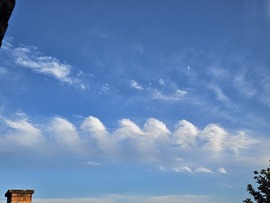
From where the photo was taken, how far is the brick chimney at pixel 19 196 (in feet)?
26.6

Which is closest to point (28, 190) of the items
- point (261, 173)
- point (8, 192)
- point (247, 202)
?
point (8, 192)

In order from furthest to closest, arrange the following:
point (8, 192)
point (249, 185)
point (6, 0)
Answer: point (249, 185), point (8, 192), point (6, 0)

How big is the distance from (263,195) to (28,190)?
59.9 ft

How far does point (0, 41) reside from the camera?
1935 millimetres

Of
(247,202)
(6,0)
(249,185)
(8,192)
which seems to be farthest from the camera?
(249,185)

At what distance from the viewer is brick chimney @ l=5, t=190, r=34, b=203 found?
320 inches

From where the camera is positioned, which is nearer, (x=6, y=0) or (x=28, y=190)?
(x=6, y=0)

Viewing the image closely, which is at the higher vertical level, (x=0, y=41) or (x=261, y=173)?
(x=261, y=173)

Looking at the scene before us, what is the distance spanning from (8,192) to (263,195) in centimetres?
1865

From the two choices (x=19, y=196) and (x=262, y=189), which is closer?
(x=19, y=196)

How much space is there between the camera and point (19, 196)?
8180mm

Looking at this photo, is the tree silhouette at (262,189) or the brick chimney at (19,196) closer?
the brick chimney at (19,196)

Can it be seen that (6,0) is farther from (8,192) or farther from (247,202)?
(247,202)

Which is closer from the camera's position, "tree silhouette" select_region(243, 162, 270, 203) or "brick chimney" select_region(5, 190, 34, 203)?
"brick chimney" select_region(5, 190, 34, 203)
